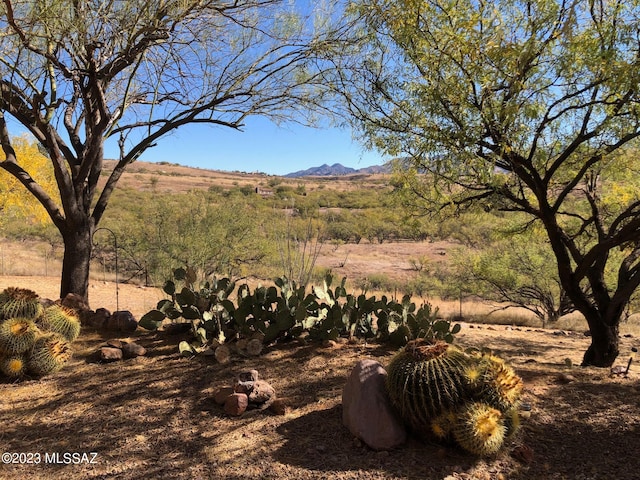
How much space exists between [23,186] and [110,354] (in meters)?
15.3

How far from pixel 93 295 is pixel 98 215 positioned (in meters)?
7.54

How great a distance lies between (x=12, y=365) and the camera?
172 inches

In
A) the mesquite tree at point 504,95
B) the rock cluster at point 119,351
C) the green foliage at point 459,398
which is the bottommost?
the rock cluster at point 119,351

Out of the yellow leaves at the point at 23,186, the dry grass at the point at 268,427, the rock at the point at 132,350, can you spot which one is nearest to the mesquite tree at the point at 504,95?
the dry grass at the point at 268,427

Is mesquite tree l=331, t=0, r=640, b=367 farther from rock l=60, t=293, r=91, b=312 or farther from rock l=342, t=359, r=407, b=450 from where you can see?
rock l=60, t=293, r=91, b=312

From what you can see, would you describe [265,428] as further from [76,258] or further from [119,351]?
[76,258]

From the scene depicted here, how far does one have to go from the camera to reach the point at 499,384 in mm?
3148

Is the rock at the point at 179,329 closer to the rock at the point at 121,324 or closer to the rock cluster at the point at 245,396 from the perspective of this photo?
the rock at the point at 121,324

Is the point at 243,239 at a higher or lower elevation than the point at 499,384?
higher

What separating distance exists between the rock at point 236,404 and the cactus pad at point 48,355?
2.04 metres

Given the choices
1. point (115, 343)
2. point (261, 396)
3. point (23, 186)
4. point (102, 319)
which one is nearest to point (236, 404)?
point (261, 396)

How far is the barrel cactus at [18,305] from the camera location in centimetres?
468

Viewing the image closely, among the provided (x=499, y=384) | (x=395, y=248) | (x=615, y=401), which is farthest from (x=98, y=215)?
(x=395, y=248)

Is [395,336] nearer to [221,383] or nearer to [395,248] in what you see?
[221,383]
